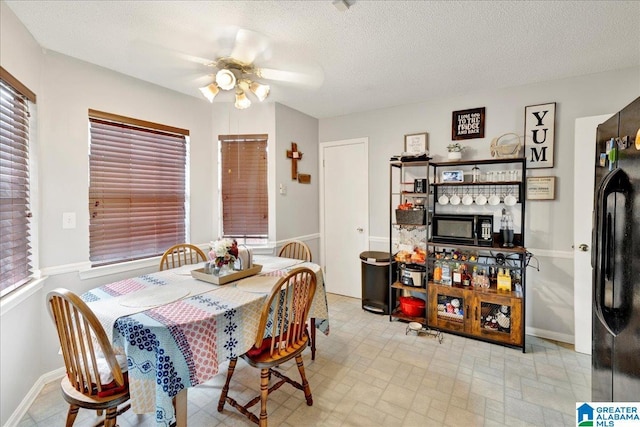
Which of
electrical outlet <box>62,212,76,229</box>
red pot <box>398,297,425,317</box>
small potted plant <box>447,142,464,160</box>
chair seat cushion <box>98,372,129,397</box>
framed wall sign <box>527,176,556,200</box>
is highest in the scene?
small potted plant <box>447,142,464,160</box>

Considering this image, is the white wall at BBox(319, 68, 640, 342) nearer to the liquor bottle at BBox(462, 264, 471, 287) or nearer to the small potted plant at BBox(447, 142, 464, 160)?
the small potted plant at BBox(447, 142, 464, 160)

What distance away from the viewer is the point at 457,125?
328cm

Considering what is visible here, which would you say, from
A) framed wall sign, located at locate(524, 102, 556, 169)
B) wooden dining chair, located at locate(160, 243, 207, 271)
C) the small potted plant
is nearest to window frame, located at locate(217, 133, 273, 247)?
wooden dining chair, located at locate(160, 243, 207, 271)

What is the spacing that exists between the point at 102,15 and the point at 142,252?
76.8 inches

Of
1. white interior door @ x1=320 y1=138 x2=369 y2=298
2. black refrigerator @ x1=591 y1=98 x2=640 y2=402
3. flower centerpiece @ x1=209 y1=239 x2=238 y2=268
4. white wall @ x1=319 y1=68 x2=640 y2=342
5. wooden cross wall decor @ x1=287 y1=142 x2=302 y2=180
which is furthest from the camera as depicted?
white interior door @ x1=320 y1=138 x2=369 y2=298

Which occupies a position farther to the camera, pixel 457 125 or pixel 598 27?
pixel 457 125

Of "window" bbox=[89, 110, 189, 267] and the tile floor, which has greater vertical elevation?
"window" bbox=[89, 110, 189, 267]

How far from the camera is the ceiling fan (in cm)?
189

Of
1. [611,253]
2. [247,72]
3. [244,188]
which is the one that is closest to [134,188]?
[244,188]

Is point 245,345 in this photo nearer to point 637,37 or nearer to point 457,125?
point 457,125

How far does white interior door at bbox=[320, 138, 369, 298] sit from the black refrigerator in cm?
256

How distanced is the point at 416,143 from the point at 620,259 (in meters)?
2.45

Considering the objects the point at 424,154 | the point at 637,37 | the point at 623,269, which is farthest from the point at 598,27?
the point at 623,269

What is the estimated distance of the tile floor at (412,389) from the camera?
1.84m
